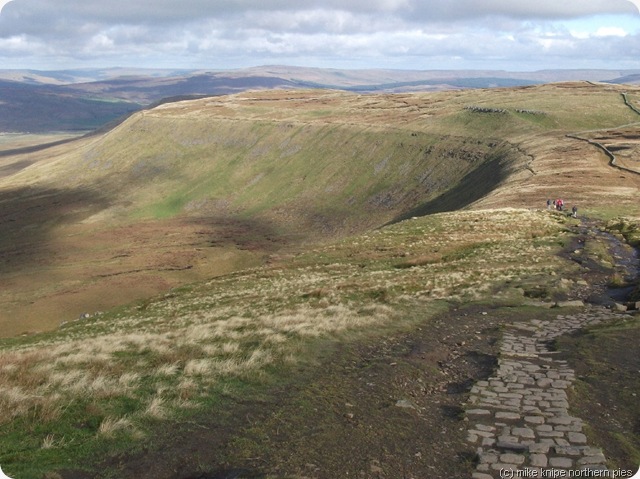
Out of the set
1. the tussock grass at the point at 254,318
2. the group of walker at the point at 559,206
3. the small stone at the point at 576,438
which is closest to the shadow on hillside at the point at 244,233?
the tussock grass at the point at 254,318

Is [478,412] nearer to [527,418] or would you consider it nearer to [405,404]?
[527,418]

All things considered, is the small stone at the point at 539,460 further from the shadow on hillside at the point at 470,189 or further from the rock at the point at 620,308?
the shadow on hillside at the point at 470,189

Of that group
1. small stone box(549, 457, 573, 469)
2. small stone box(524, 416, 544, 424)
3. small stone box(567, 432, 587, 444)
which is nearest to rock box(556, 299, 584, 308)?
small stone box(524, 416, 544, 424)

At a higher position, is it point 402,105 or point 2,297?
point 402,105

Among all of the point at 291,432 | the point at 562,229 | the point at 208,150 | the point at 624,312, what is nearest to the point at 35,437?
the point at 291,432

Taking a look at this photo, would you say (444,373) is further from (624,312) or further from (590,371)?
(624,312)

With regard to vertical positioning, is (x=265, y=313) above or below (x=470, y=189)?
above

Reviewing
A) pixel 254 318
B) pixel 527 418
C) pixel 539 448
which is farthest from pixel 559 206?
pixel 539 448
